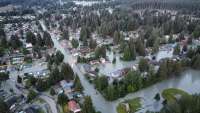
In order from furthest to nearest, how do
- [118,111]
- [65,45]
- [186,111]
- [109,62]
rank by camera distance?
[65,45], [109,62], [118,111], [186,111]

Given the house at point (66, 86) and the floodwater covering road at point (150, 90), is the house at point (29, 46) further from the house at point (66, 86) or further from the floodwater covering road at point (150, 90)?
the house at point (66, 86)

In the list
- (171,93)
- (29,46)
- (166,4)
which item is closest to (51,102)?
(171,93)

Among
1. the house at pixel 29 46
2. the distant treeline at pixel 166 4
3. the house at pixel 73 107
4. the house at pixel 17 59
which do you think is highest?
the distant treeline at pixel 166 4

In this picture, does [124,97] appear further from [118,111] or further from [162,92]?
[162,92]

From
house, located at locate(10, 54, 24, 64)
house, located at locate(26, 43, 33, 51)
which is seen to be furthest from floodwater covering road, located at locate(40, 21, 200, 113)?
house, located at locate(26, 43, 33, 51)

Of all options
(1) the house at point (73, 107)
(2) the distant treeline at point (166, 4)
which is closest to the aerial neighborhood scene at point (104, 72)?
(1) the house at point (73, 107)

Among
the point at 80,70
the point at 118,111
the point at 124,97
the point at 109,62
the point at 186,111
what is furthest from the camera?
the point at 109,62

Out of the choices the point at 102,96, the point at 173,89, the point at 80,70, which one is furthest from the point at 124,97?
the point at 80,70
